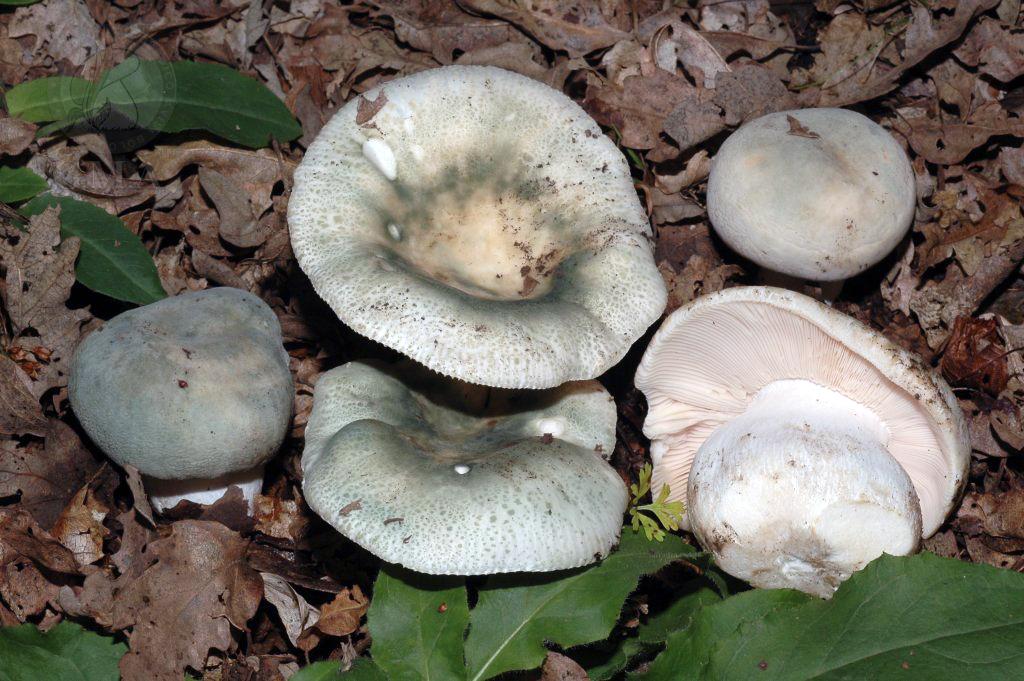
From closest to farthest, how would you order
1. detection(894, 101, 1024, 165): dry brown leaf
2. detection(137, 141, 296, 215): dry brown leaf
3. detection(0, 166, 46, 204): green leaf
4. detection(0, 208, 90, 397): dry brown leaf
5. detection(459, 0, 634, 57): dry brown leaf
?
detection(0, 208, 90, 397): dry brown leaf → detection(0, 166, 46, 204): green leaf → detection(894, 101, 1024, 165): dry brown leaf → detection(137, 141, 296, 215): dry brown leaf → detection(459, 0, 634, 57): dry brown leaf

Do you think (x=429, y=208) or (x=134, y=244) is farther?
(x=134, y=244)

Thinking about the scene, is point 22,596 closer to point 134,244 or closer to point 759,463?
point 134,244

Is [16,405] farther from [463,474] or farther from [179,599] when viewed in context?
[463,474]

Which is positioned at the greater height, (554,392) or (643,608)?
(554,392)

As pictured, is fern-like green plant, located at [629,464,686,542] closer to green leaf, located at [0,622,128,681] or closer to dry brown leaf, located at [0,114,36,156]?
green leaf, located at [0,622,128,681]

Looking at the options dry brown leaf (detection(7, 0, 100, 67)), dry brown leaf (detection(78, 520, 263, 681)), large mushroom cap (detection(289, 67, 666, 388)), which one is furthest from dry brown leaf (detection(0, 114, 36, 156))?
dry brown leaf (detection(78, 520, 263, 681))

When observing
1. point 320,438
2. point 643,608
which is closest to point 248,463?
point 320,438

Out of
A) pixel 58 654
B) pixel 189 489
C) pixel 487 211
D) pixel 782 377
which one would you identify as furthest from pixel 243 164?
pixel 782 377

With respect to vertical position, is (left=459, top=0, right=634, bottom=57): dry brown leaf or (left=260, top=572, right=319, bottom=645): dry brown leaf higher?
(left=459, top=0, right=634, bottom=57): dry brown leaf
